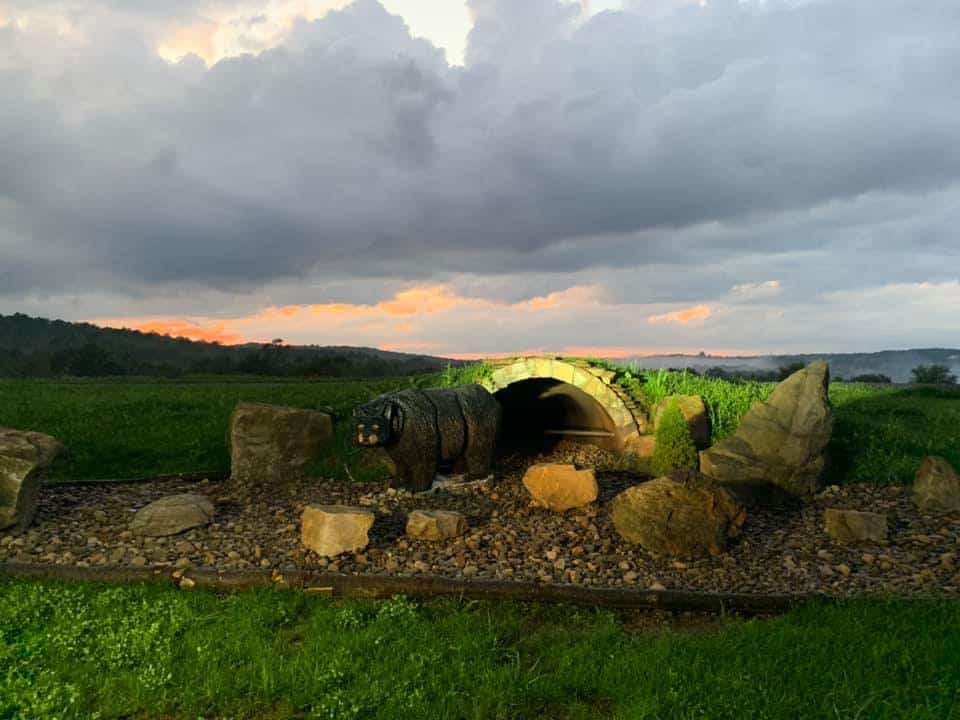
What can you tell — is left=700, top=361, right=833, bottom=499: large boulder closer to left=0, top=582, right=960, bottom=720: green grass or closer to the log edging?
left=0, top=582, right=960, bottom=720: green grass

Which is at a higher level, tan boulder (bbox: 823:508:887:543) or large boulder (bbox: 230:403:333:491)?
large boulder (bbox: 230:403:333:491)

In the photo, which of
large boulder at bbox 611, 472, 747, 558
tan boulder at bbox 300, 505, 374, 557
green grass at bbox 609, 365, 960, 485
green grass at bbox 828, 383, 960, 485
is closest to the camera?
tan boulder at bbox 300, 505, 374, 557

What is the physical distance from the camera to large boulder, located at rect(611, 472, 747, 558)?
9.39 meters

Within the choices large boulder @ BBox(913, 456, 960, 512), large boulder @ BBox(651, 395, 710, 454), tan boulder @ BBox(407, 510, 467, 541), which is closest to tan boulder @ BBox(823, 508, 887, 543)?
large boulder @ BBox(913, 456, 960, 512)

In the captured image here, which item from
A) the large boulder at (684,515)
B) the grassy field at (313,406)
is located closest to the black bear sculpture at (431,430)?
the grassy field at (313,406)

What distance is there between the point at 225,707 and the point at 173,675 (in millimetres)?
728

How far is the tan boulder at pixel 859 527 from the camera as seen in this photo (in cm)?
1027

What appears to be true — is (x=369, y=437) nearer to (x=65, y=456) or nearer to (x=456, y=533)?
(x=456, y=533)

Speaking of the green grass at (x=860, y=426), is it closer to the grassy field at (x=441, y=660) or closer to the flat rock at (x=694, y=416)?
the flat rock at (x=694, y=416)

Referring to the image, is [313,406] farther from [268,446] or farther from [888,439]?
[888,439]

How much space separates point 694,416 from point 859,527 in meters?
4.43

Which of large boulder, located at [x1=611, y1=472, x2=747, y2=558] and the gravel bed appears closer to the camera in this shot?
the gravel bed

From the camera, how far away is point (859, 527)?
404 inches

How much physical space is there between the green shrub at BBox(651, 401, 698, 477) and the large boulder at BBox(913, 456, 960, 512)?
11.2 feet
